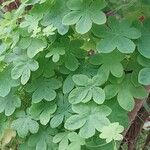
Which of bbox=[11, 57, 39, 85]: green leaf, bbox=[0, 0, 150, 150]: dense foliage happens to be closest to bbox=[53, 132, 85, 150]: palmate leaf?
bbox=[0, 0, 150, 150]: dense foliage

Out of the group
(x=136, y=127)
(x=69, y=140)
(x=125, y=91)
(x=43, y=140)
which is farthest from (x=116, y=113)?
(x=136, y=127)

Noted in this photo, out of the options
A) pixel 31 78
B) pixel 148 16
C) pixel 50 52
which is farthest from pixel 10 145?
pixel 148 16

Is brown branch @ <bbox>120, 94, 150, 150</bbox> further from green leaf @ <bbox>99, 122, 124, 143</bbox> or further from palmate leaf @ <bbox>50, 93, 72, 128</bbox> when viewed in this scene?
green leaf @ <bbox>99, 122, 124, 143</bbox>

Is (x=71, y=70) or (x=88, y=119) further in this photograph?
(x=71, y=70)

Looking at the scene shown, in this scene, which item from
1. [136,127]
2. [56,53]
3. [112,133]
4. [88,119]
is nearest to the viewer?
[112,133]

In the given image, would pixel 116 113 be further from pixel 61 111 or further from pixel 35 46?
pixel 35 46
